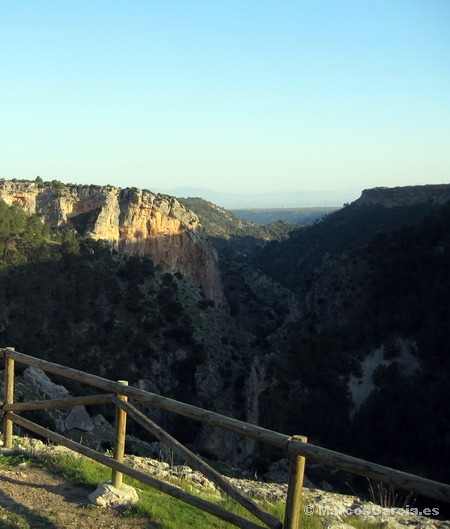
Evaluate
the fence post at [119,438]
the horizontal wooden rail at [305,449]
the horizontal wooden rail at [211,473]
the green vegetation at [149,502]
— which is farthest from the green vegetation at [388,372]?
the horizontal wooden rail at [305,449]

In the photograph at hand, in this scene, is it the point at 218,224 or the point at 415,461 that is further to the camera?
the point at 218,224

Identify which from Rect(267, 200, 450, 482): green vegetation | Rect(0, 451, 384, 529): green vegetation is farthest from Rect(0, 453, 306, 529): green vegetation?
Rect(267, 200, 450, 482): green vegetation

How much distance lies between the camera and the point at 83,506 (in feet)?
19.0

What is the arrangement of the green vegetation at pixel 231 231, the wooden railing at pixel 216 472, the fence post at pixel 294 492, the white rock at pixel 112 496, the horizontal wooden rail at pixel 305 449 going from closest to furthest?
the horizontal wooden rail at pixel 305 449, the wooden railing at pixel 216 472, the fence post at pixel 294 492, the white rock at pixel 112 496, the green vegetation at pixel 231 231

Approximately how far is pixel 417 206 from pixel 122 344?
47.0 metres

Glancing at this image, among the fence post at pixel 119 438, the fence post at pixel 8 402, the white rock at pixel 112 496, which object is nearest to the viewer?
the white rock at pixel 112 496

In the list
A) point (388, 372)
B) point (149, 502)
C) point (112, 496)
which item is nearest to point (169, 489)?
point (149, 502)

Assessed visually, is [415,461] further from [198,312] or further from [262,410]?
[198,312]

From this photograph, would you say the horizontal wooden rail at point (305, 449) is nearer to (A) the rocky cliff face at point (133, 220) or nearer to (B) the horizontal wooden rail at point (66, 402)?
(B) the horizontal wooden rail at point (66, 402)

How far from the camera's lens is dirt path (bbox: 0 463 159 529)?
5379mm

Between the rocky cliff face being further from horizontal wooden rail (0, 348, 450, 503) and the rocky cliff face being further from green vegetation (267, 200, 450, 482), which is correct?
horizontal wooden rail (0, 348, 450, 503)

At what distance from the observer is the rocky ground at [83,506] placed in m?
5.45

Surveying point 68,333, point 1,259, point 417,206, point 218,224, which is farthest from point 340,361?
point 218,224

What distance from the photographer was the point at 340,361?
3566cm
